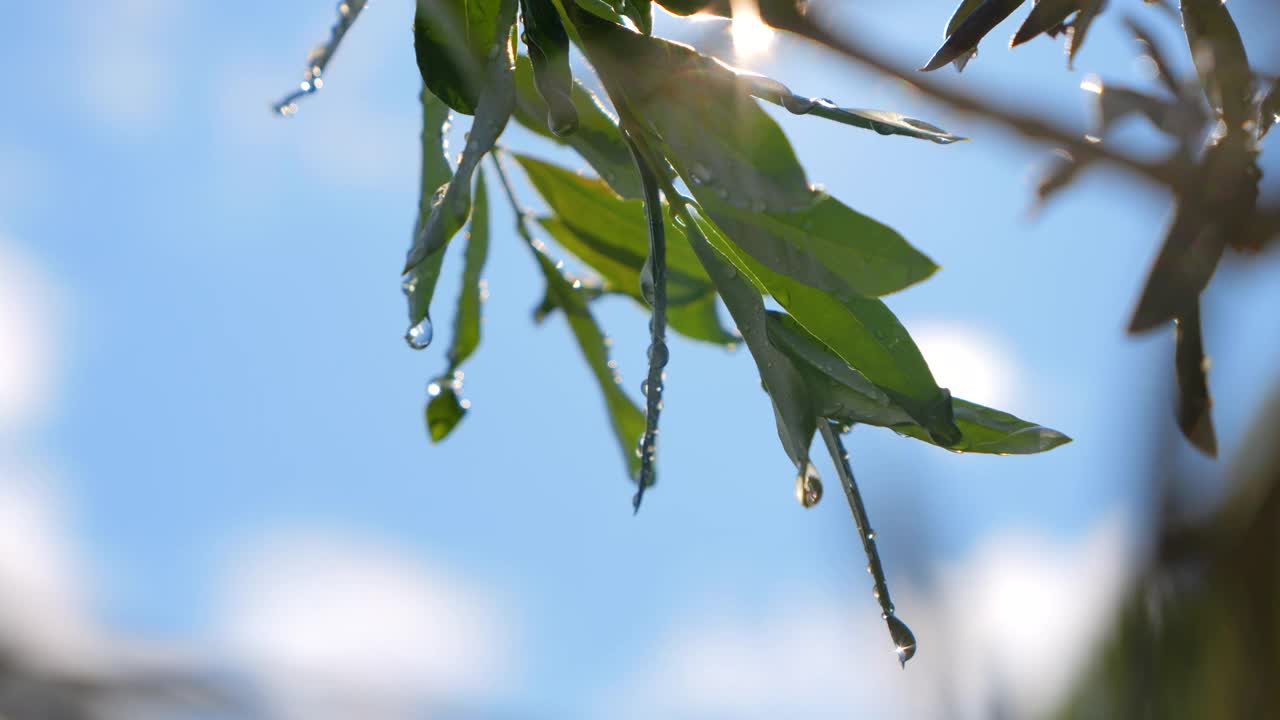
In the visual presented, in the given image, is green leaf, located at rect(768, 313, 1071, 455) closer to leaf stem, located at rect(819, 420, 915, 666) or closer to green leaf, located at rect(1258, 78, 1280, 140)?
leaf stem, located at rect(819, 420, 915, 666)

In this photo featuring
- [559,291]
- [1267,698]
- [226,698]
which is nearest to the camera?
[559,291]

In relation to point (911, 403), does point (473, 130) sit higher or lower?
higher

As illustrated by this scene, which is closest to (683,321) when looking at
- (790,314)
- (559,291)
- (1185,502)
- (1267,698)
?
(559,291)

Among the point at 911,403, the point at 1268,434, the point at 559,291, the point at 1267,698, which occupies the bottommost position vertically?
the point at 1267,698

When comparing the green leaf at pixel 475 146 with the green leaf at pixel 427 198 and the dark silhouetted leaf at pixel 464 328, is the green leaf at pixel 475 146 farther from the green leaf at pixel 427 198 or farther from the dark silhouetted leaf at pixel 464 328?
the dark silhouetted leaf at pixel 464 328

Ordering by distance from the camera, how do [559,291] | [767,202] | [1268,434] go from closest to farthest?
[767,202] < [559,291] < [1268,434]

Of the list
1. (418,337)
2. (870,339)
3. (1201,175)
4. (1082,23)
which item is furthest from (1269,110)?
(418,337)

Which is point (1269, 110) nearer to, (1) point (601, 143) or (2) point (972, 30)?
(2) point (972, 30)

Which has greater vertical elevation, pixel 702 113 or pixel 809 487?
pixel 702 113

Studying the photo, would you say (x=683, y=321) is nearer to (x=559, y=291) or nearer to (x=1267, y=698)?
(x=559, y=291)
